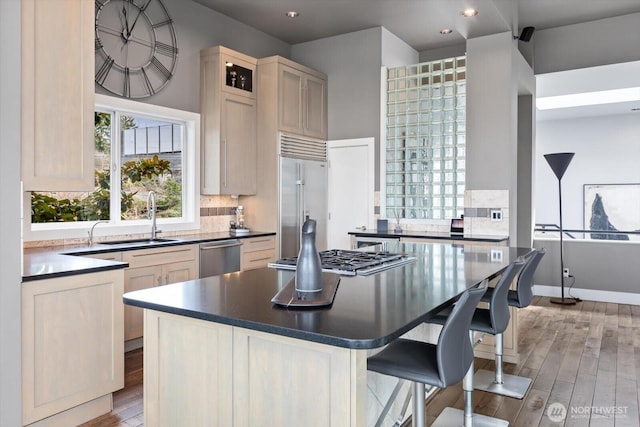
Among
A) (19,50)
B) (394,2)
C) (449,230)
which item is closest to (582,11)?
(394,2)

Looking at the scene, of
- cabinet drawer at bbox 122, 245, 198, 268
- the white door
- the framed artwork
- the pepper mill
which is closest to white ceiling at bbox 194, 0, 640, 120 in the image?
the white door

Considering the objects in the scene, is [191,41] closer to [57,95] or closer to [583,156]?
[57,95]

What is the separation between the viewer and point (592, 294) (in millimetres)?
6004

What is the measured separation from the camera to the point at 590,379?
3371 millimetres

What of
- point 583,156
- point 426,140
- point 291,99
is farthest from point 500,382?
point 583,156

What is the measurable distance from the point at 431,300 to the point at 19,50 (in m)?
2.27

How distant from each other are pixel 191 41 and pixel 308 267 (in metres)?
3.91

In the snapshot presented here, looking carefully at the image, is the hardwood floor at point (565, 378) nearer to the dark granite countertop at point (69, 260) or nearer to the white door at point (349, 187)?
the dark granite countertop at point (69, 260)

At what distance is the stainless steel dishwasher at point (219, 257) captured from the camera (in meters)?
4.37

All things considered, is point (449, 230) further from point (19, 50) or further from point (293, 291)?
point (19, 50)

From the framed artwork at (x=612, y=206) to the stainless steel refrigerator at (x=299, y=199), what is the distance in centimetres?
604

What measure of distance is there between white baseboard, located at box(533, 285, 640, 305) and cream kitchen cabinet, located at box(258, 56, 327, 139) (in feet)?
11.8

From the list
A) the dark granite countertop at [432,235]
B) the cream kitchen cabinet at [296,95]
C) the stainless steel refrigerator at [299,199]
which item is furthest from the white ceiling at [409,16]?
the dark granite countertop at [432,235]

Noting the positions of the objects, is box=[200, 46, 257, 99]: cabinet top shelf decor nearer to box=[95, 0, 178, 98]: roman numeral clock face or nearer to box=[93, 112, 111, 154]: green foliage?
box=[95, 0, 178, 98]: roman numeral clock face
